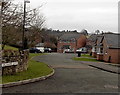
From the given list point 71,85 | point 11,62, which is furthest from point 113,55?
point 11,62

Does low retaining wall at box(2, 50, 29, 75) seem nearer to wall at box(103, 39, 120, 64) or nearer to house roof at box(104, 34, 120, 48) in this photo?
wall at box(103, 39, 120, 64)

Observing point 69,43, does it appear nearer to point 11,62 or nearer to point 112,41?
point 112,41

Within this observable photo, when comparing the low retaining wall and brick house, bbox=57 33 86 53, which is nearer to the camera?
the low retaining wall

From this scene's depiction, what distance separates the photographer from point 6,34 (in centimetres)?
1547

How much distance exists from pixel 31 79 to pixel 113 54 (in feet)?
76.0

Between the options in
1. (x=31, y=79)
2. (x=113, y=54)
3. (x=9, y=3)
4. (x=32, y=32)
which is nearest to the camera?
(x=31, y=79)

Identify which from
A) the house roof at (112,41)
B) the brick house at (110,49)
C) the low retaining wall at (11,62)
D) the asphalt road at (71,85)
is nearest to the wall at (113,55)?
the brick house at (110,49)

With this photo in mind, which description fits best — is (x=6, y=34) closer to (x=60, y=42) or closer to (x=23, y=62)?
(x=23, y=62)

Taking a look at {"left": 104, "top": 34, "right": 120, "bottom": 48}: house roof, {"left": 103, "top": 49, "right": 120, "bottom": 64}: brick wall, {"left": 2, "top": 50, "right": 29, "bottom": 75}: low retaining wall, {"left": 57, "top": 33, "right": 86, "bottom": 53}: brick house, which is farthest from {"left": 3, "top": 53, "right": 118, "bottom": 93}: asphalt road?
{"left": 57, "top": 33, "right": 86, "bottom": 53}: brick house

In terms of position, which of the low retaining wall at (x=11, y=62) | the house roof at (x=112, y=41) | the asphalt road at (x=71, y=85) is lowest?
the asphalt road at (x=71, y=85)

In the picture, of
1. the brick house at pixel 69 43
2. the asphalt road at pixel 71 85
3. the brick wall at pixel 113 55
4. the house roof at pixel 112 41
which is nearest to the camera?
the asphalt road at pixel 71 85

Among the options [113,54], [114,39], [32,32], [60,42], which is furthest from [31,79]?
[60,42]

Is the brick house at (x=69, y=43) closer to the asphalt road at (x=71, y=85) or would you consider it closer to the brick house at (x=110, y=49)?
the brick house at (x=110, y=49)

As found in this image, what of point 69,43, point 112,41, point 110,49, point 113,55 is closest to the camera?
point 113,55
